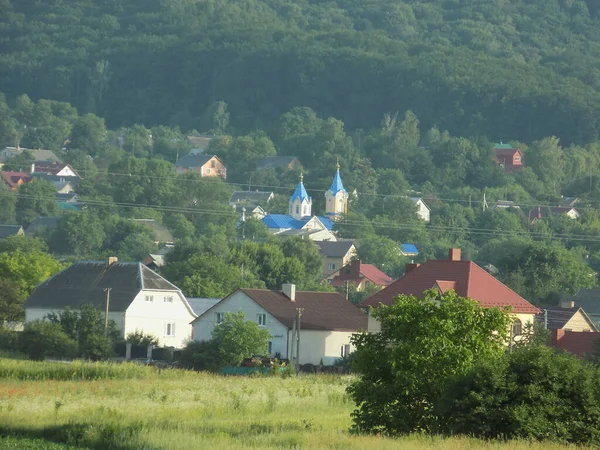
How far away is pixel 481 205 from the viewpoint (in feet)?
529

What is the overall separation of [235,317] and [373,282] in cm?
4051

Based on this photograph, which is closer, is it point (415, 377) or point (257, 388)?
point (415, 377)

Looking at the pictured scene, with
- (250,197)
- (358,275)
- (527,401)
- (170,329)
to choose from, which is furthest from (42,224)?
(527,401)

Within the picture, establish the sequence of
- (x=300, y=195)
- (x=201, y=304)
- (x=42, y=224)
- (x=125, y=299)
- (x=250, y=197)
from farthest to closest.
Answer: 1. (x=250, y=197)
2. (x=300, y=195)
3. (x=42, y=224)
4. (x=201, y=304)
5. (x=125, y=299)

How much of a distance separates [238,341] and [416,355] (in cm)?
2583

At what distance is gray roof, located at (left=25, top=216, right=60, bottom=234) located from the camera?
407 feet

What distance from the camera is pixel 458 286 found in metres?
56.4

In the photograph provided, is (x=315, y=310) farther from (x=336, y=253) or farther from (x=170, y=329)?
(x=336, y=253)

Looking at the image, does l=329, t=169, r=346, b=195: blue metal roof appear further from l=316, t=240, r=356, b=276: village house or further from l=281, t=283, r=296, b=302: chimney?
l=281, t=283, r=296, b=302: chimney

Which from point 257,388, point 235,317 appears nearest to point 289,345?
point 235,317

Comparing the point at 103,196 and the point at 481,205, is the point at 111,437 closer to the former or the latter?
the point at 103,196

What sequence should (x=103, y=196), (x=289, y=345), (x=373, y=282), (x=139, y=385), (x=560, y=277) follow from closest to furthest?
(x=139, y=385) < (x=289, y=345) < (x=560, y=277) < (x=373, y=282) < (x=103, y=196)

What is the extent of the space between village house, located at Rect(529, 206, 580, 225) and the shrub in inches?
4007

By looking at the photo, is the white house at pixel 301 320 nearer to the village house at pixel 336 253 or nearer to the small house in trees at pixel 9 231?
the village house at pixel 336 253
